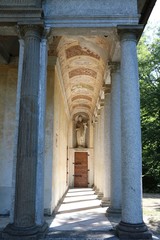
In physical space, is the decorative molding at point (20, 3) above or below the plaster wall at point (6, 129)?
above

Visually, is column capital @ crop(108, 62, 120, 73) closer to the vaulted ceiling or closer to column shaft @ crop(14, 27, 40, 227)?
the vaulted ceiling

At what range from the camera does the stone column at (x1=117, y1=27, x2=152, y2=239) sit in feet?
19.2

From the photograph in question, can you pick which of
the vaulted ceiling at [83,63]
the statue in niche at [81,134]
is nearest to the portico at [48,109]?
the vaulted ceiling at [83,63]

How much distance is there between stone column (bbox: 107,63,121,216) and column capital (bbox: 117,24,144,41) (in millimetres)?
2409

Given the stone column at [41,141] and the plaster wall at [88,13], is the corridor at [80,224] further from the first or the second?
Answer: the plaster wall at [88,13]

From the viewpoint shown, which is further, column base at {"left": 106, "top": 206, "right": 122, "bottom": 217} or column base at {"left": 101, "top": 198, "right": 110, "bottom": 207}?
column base at {"left": 101, "top": 198, "right": 110, "bottom": 207}

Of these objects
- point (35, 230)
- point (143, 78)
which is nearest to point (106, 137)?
point (35, 230)

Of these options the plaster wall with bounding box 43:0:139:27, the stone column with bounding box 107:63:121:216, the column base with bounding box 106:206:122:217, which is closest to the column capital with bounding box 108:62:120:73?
the stone column with bounding box 107:63:121:216

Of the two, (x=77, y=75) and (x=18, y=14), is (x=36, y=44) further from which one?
(x=77, y=75)

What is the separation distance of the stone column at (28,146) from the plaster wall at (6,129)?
3.27m

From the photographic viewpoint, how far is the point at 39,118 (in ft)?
21.0

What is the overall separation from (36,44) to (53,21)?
0.86 meters

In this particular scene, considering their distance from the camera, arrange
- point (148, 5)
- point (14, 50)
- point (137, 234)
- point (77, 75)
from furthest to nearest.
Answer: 1. point (77, 75)
2. point (14, 50)
3. point (148, 5)
4. point (137, 234)

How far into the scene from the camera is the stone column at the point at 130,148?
19.2ft
